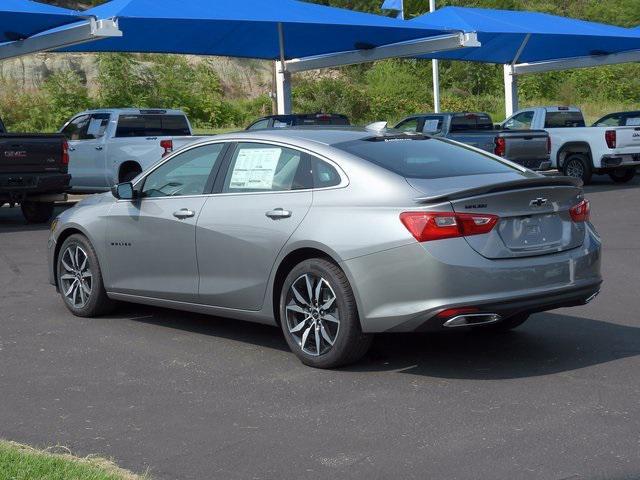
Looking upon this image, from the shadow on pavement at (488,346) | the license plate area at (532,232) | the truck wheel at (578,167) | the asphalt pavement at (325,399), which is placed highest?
the license plate area at (532,232)

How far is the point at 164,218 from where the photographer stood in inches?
325

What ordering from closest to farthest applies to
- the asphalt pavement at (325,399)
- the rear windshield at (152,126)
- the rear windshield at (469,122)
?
the asphalt pavement at (325,399) < the rear windshield at (152,126) < the rear windshield at (469,122)

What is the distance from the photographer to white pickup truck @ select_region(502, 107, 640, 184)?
23.4 metres

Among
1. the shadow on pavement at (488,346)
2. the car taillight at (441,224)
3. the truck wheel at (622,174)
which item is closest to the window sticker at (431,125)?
the truck wheel at (622,174)

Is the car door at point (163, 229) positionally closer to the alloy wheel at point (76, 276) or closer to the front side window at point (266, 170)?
the front side window at point (266, 170)

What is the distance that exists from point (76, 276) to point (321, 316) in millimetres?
2922

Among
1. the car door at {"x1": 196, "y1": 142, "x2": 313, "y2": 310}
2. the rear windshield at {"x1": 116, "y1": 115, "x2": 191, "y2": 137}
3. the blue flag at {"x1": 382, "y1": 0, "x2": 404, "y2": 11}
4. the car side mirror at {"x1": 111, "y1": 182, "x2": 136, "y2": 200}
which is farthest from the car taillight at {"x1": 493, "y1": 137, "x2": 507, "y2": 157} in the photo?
the car door at {"x1": 196, "y1": 142, "x2": 313, "y2": 310}

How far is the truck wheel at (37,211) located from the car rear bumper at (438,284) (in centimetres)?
1198

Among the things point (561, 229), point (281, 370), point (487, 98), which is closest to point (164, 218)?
point (281, 370)

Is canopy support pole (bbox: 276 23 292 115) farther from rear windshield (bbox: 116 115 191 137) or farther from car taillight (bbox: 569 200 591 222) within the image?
car taillight (bbox: 569 200 591 222)

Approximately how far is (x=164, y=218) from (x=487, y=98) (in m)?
51.3

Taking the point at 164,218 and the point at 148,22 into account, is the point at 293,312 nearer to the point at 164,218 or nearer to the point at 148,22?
the point at 164,218

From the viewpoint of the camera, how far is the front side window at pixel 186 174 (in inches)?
321

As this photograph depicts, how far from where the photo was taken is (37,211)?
18.0 m
